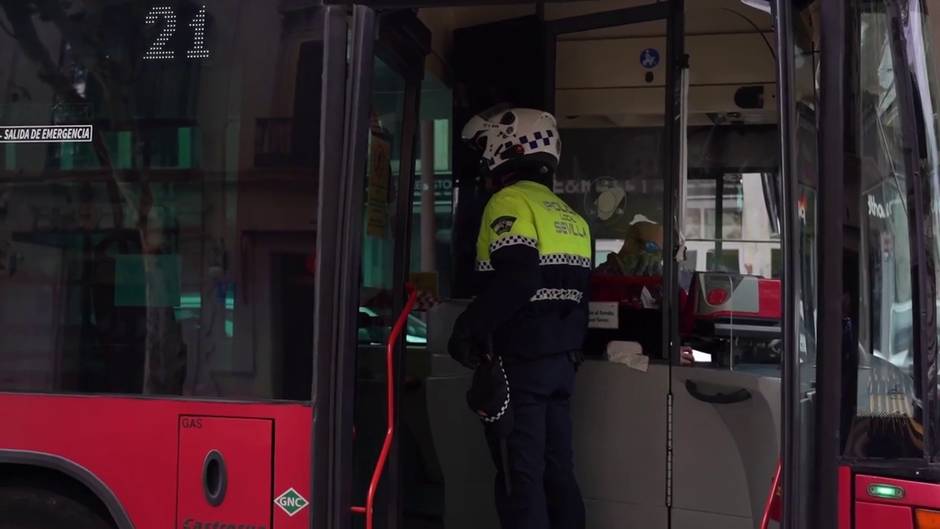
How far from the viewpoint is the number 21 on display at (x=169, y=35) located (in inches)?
112

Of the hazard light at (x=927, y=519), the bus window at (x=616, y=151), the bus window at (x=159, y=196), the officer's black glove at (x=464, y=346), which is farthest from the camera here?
the bus window at (x=616, y=151)

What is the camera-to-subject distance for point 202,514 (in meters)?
2.76

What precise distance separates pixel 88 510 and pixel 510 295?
1.56 meters

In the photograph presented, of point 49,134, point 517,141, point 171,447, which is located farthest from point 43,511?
point 517,141

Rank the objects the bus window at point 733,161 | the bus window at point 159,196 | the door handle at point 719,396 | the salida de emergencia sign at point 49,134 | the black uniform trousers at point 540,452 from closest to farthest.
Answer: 1. the bus window at point 159,196
2. the salida de emergencia sign at point 49,134
3. the black uniform trousers at point 540,452
4. the door handle at point 719,396
5. the bus window at point 733,161

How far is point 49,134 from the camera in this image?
2.91 m

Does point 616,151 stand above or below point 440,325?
above

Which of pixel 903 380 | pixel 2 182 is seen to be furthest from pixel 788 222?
pixel 2 182

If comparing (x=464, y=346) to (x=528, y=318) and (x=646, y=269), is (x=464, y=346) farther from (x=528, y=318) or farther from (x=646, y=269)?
(x=646, y=269)

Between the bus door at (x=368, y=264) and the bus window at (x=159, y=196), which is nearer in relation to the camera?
the bus door at (x=368, y=264)

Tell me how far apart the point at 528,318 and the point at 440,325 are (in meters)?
0.74

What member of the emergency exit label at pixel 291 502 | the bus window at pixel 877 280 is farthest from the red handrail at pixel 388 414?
the bus window at pixel 877 280

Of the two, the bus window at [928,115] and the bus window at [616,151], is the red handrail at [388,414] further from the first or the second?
the bus window at [928,115]

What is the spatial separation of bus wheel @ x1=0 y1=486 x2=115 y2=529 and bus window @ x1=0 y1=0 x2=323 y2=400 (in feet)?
1.17
